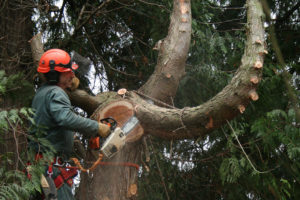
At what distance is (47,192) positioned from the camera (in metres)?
3.52

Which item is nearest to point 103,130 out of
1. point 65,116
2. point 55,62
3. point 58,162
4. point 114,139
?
point 114,139

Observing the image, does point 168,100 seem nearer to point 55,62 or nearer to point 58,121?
point 55,62

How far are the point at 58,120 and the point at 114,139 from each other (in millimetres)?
568

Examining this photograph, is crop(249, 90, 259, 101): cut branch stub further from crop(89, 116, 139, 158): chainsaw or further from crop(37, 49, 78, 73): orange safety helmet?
crop(37, 49, 78, 73): orange safety helmet

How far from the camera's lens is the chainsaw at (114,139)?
3789 mm

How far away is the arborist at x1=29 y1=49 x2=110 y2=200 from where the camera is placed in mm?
3609

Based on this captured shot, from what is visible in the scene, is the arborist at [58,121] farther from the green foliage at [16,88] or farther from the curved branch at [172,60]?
the curved branch at [172,60]

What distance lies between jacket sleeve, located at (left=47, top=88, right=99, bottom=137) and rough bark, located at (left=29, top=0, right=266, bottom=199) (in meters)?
A: 0.69

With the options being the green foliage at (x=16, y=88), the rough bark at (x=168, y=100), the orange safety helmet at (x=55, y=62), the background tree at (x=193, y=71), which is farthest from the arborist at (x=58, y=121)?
the background tree at (x=193, y=71)

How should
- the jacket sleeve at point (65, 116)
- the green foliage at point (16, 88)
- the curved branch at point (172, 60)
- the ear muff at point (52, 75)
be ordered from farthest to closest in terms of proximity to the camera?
1. the curved branch at point (172, 60)
2. the ear muff at point (52, 75)
3. the green foliage at point (16, 88)
4. the jacket sleeve at point (65, 116)

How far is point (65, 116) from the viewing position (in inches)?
141

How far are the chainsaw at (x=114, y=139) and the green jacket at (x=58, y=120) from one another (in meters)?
0.16

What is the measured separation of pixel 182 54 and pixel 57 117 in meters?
1.86

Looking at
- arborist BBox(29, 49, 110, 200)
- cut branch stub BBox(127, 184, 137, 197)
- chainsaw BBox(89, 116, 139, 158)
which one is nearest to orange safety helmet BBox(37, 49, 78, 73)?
arborist BBox(29, 49, 110, 200)
